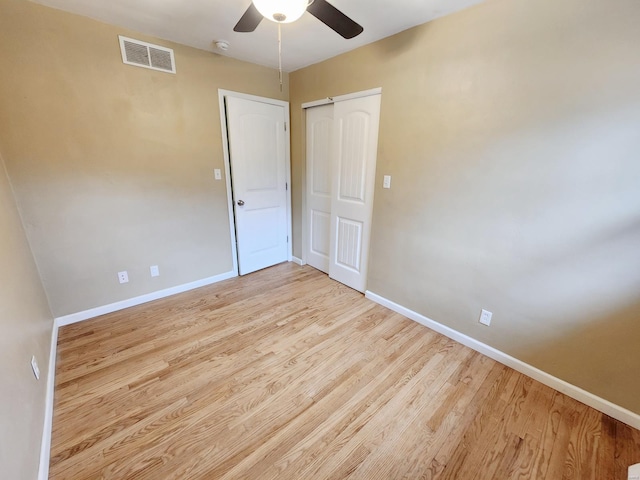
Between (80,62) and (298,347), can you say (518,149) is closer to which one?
(298,347)

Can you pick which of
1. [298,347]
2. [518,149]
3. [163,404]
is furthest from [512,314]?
[163,404]

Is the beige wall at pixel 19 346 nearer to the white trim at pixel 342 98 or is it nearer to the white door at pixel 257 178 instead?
the white door at pixel 257 178

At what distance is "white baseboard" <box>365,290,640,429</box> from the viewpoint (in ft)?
4.87

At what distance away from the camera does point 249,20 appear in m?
1.46

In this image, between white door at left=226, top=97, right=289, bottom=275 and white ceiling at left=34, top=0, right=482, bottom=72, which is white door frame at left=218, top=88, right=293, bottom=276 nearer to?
white door at left=226, top=97, right=289, bottom=275

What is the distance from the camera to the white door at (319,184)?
9.73 ft

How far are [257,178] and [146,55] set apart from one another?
1.42 meters

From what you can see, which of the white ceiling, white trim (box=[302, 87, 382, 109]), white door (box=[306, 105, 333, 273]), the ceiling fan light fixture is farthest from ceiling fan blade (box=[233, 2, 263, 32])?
white door (box=[306, 105, 333, 273])

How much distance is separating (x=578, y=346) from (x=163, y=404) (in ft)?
8.26

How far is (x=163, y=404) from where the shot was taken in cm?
154

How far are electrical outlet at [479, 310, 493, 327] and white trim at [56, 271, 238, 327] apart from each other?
8.52 feet

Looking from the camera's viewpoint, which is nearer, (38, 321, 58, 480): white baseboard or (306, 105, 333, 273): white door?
(38, 321, 58, 480): white baseboard

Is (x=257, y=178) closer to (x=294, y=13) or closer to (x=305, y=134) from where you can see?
(x=305, y=134)

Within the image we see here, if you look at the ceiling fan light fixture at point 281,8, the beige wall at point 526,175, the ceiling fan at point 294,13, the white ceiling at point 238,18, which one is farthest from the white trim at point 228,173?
the ceiling fan light fixture at point 281,8
